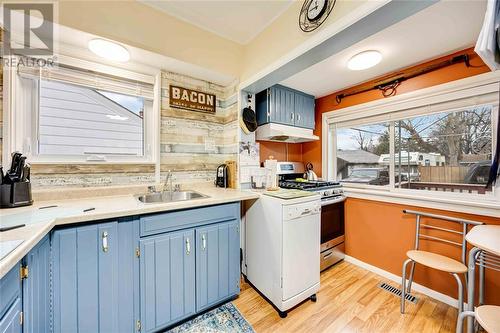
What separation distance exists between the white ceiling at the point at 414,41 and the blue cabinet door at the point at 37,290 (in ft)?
8.12

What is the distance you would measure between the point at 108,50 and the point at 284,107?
70.1 inches

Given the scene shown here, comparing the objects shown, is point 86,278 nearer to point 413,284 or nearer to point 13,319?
point 13,319

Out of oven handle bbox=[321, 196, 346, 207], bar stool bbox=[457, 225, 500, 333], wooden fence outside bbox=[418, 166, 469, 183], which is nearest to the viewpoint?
bar stool bbox=[457, 225, 500, 333]

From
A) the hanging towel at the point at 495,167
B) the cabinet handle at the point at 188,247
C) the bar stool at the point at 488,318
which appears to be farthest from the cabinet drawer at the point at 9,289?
the hanging towel at the point at 495,167

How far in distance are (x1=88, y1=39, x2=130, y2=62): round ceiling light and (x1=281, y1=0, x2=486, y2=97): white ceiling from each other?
1.66 metres

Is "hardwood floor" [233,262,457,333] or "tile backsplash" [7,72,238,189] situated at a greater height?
"tile backsplash" [7,72,238,189]

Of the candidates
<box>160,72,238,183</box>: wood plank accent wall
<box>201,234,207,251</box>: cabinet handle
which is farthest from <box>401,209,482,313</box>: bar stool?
<box>160,72,238,183</box>: wood plank accent wall

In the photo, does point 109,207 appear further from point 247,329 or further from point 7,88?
point 247,329

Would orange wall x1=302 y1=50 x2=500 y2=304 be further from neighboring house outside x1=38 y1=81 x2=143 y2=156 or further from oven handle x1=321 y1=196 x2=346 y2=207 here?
neighboring house outside x1=38 y1=81 x2=143 y2=156

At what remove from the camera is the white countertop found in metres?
0.79

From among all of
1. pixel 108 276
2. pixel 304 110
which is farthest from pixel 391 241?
pixel 108 276

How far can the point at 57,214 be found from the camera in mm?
1123

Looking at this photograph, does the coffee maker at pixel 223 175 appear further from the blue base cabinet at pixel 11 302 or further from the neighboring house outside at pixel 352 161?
the neighboring house outside at pixel 352 161

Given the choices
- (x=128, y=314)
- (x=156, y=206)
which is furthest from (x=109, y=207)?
(x=128, y=314)
